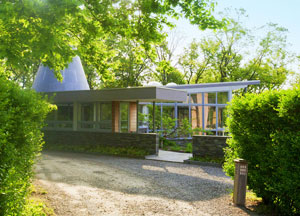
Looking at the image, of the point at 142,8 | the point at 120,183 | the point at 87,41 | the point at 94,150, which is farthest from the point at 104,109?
the point at 120,183

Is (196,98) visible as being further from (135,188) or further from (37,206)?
(37,206)

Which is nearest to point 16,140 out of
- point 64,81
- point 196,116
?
point 64,81

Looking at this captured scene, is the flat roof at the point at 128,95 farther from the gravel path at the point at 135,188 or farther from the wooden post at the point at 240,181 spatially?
the wooden post at the point at 240,181

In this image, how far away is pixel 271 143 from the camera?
5.84 m

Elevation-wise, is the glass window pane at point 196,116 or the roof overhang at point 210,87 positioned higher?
the roof overhang at point 210,87

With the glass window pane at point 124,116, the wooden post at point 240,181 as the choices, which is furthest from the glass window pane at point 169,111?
the wooden post at point 240,181

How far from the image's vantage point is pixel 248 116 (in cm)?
640

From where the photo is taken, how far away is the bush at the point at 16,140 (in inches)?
139

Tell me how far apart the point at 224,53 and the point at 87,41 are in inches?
1198

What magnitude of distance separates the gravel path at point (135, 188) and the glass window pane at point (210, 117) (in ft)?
32.8

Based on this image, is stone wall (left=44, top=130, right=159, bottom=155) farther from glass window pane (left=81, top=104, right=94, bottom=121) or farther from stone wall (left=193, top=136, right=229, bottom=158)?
stone wall (left=193, top=136, right=229, bottom=158)

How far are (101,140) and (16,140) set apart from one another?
1175 cm

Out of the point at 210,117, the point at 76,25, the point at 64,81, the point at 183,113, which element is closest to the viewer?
the point at 76,25

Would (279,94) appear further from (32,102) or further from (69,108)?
(69,108)
